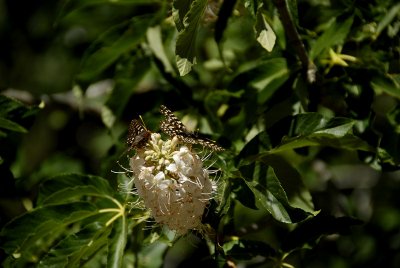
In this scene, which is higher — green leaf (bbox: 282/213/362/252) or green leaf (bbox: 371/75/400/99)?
green leaf (bbox: 371/75/400/99)

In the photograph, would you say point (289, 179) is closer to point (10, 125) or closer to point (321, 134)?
point (321, 134)

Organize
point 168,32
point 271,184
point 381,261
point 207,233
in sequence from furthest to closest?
point 381,261, point 168,32, point 207,233, point 271,184

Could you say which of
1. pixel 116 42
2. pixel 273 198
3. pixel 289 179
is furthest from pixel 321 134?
pixel 116 42

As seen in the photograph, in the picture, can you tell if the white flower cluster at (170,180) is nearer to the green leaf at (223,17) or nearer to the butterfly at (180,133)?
the butterfly at (180,133)

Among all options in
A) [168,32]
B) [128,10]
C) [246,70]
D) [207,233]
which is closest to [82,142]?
[128,10]

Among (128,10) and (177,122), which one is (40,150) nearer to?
(128,10)

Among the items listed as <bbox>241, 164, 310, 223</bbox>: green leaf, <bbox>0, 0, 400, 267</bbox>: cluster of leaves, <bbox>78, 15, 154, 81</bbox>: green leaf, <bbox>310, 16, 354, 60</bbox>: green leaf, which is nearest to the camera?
<bbox>241, 164, 310, 223</bbox>: green leaf

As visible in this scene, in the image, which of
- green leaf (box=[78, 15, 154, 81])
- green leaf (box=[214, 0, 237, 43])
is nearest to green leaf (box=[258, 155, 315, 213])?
green leaf (box=[214, 0, 237, 43])

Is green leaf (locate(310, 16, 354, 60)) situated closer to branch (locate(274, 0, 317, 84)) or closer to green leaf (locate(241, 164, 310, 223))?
branch (locate(274, 0, 317, 84))
